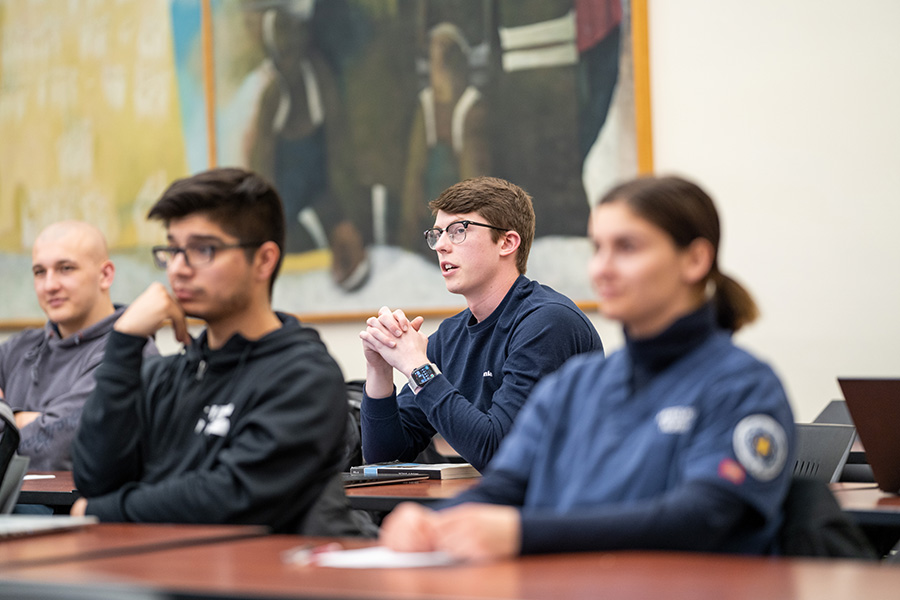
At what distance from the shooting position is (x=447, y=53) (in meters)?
4.36

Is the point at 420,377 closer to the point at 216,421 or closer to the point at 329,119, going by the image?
the point at 216,421

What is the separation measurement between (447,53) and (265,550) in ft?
10.8

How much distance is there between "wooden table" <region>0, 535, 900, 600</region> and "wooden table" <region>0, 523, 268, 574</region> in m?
0.07

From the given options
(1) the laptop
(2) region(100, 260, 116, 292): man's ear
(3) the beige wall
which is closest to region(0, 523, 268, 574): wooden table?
(1) the laptop

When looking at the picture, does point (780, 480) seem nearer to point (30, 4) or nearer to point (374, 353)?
point (374, 353)

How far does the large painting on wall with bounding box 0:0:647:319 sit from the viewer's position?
4.12m

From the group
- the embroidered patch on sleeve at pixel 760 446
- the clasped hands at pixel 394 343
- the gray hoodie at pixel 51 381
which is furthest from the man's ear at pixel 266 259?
the gray hoodie at pixel 51 381

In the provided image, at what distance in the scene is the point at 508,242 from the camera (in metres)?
2.93

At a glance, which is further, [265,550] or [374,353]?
[374,353]

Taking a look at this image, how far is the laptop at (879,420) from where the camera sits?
6.72 ft

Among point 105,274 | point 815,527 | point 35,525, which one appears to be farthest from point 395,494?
point 105,274

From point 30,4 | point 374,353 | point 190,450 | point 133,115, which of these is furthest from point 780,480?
point 30,4

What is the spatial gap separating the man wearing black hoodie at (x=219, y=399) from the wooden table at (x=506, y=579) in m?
0.40

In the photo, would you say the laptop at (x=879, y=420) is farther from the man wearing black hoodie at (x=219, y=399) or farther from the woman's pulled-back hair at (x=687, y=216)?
the man wearing black hoodie at (x=219, y=399)
